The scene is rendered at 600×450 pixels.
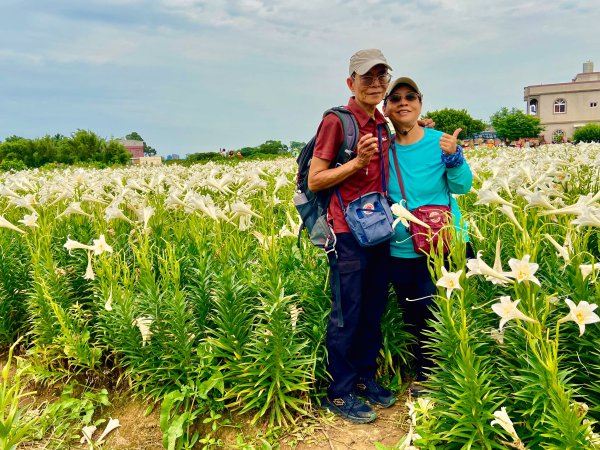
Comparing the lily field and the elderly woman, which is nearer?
the lily field

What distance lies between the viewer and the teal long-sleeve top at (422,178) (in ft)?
9.91

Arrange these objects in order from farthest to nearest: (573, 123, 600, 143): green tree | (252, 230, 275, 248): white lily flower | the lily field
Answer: (573, 123, 600, 143): green tree < (252, 230, 275, 248): white lily flower < the lily field

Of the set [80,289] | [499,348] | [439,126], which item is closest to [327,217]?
[499,348]

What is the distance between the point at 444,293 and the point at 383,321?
3.53ft

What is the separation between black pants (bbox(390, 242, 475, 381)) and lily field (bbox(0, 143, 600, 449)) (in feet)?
0.41

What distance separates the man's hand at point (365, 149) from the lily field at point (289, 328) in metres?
0.63

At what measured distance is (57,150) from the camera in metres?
31.9

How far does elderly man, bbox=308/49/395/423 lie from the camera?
2859mm

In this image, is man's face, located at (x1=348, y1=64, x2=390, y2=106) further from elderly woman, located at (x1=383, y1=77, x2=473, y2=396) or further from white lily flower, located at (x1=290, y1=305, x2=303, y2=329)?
white lily flower, located at (x1=290, y1=305, x2=303, y2=329)

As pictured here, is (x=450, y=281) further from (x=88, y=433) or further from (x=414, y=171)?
(x=88, y=433)

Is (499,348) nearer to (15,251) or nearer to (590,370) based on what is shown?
(590,370)

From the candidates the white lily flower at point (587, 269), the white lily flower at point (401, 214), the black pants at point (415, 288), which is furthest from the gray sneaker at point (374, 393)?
the white lily flower at point (587, 269)

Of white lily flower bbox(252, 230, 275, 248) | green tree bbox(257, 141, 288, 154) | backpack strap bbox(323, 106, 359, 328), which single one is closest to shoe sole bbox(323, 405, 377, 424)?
backpack strap bbox(323, 106, 359, 328)

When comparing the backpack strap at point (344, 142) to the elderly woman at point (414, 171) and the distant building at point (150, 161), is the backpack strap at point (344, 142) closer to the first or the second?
the elderly woman at point (414, 171)
